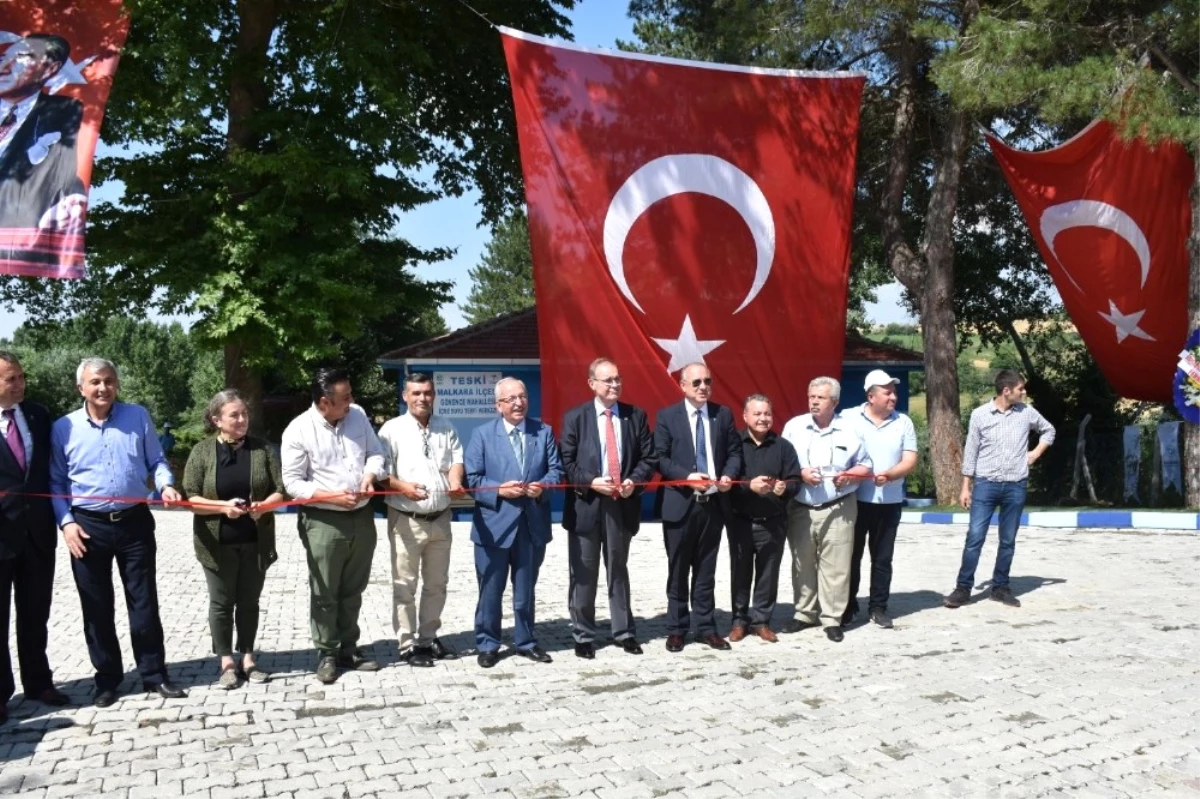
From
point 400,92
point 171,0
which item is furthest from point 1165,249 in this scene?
point 171,0

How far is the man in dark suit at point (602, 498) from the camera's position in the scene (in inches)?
248

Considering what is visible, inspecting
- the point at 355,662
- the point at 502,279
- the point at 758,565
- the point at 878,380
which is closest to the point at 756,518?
the point at 758,565

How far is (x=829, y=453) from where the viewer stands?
6.87 meters

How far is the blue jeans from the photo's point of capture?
24.9ft

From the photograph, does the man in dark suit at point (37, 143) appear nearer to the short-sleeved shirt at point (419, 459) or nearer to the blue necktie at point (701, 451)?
the short-sleeved shirt at point (419, 459)

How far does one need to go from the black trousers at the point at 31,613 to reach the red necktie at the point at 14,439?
1.48 feet

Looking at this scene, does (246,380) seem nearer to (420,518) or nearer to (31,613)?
(420,518)

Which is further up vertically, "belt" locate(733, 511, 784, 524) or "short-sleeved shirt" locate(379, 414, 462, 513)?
"short-sleeved shirt" locate(379, 414, 462, 513)

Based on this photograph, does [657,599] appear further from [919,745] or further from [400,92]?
[400,92]

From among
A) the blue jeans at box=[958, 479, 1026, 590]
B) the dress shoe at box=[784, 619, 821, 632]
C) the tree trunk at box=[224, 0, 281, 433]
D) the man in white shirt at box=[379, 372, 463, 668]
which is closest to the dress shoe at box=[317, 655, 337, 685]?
the man in white shirt at box=[379, 372, 463, 668]

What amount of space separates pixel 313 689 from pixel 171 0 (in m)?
14.0

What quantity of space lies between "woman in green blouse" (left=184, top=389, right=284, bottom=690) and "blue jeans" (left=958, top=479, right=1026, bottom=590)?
5.04m

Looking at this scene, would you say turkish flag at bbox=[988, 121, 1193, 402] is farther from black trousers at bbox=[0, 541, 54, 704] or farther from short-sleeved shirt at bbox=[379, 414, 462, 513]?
black trousers at bbox=[0, 541, 54, 704]

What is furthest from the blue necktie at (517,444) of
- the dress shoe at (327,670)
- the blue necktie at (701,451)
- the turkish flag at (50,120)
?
the turkish flag at (50,120)
